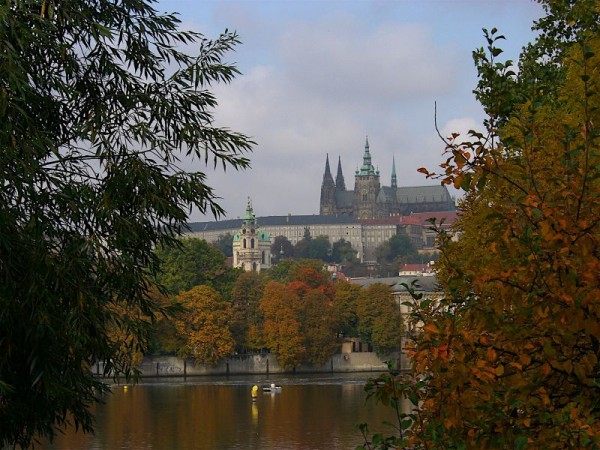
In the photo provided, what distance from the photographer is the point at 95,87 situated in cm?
1477

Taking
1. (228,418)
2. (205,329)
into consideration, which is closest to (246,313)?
(205,329)

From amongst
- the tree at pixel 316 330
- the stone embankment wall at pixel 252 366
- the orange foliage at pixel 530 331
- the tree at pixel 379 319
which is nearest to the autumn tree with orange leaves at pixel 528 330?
→ the orange foliage at pixel 530 331

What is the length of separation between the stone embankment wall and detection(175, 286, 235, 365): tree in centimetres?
208

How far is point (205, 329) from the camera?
93.1 meters

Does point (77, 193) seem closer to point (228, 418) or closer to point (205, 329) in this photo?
point (228, 418)

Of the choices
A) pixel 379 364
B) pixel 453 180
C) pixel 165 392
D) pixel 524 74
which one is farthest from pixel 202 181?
pixel 379 364

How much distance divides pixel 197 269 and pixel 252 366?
9490 mm

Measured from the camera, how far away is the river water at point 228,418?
49250 millimetres

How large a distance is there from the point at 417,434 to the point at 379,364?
323 ft

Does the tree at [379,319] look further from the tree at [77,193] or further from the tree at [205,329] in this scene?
the tree at [77,193]

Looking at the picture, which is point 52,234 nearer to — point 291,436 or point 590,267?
point 590,267

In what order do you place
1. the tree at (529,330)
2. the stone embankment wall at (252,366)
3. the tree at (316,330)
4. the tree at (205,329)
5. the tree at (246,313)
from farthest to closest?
the tree at (316,330) → the tree at (246,313) → the stone embankment wall at (252,366) → the tree at (205,329) → the tree at (529,330)

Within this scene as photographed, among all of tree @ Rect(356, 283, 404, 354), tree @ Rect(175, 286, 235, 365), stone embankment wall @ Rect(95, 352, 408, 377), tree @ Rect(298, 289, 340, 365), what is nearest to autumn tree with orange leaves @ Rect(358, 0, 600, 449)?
tree @ Rect(175, 286, 235, 365)

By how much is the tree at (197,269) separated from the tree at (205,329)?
14.1ft
